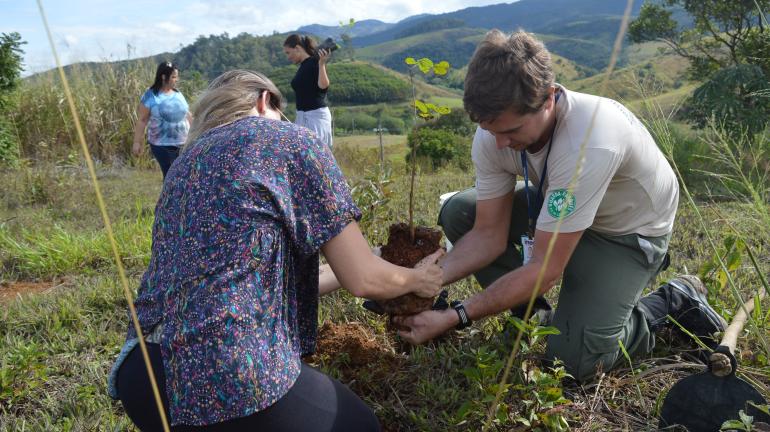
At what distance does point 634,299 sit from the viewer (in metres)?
2.31

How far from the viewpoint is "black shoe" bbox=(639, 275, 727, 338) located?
234cm

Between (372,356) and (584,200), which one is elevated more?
(584,200)

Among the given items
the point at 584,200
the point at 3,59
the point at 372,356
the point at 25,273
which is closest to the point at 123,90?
the point at 3,59

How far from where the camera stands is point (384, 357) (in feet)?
7.96

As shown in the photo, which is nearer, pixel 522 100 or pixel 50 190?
pixel 522 100

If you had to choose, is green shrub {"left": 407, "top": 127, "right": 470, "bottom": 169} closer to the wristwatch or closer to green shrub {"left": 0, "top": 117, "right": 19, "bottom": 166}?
green shrub {"left": 0, "top": 117, "right": 19, "bottom": 166}

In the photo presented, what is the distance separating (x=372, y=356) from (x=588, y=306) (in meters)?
0.91

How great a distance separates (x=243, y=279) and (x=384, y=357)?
1.18 meters

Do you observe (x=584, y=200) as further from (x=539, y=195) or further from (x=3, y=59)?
(x=3, y=59)

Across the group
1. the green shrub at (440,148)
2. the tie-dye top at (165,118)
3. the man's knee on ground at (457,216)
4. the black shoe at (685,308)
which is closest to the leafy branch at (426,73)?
the man's knee on ground at (457,216)

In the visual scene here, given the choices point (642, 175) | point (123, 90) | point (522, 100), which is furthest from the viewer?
point (123, 90)

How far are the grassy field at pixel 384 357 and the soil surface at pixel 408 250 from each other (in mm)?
294

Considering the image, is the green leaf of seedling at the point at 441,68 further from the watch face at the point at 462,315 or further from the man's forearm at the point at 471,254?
the watch face at the point at 462,315

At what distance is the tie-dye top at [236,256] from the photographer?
4.49 feet
